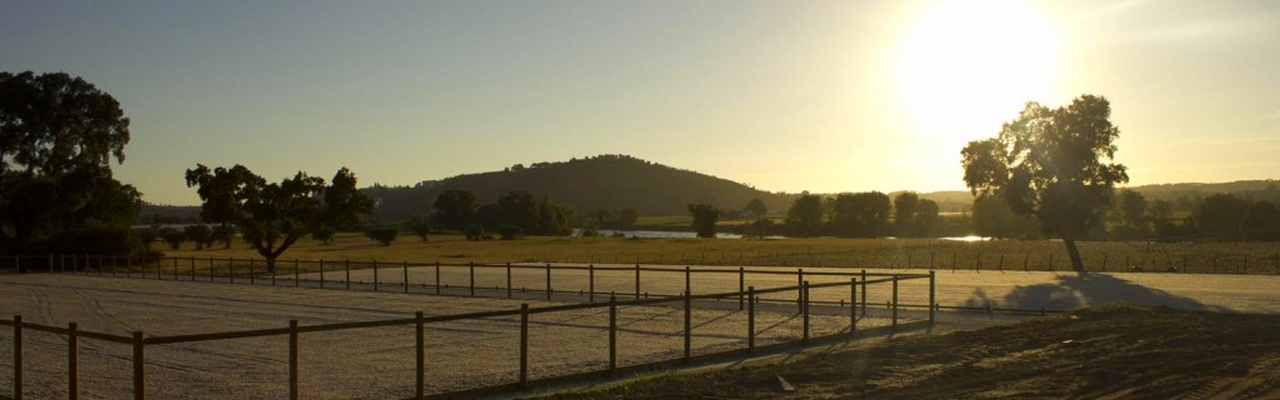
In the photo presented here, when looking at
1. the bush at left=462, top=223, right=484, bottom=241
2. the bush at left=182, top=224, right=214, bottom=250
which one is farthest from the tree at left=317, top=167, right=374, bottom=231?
the bush at left=462, top=223, right=484, bottom=241

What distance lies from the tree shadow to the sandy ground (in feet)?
0.30

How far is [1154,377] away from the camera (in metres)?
13.8

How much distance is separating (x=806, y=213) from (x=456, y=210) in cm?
5583

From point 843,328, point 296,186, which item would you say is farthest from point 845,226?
point 843,328

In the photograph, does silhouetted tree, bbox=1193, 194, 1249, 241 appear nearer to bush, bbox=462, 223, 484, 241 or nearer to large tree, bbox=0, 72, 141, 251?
bush, bbox=462, 223, 484, 241

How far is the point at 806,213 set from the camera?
175625 millimetres

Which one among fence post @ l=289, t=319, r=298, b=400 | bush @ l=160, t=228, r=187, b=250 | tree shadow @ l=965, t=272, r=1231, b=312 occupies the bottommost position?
bush @ l=160, t=228, r=187, b=250

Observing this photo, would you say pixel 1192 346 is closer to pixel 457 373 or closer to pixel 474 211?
pixel 457 373

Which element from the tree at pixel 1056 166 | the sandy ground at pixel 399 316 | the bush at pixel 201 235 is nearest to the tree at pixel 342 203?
the sandy ground at pixel 399 316

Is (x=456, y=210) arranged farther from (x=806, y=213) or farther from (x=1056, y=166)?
(x=1056, y=166)

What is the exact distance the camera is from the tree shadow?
98.6ft

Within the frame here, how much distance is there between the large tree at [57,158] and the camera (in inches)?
2721

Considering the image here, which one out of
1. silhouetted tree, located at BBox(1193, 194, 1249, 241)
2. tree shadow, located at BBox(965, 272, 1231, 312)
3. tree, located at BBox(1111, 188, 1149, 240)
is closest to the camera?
tree shadow, located at BBox(965, 272, 1231, 312)

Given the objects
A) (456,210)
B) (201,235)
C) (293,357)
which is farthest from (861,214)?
(293,357)
